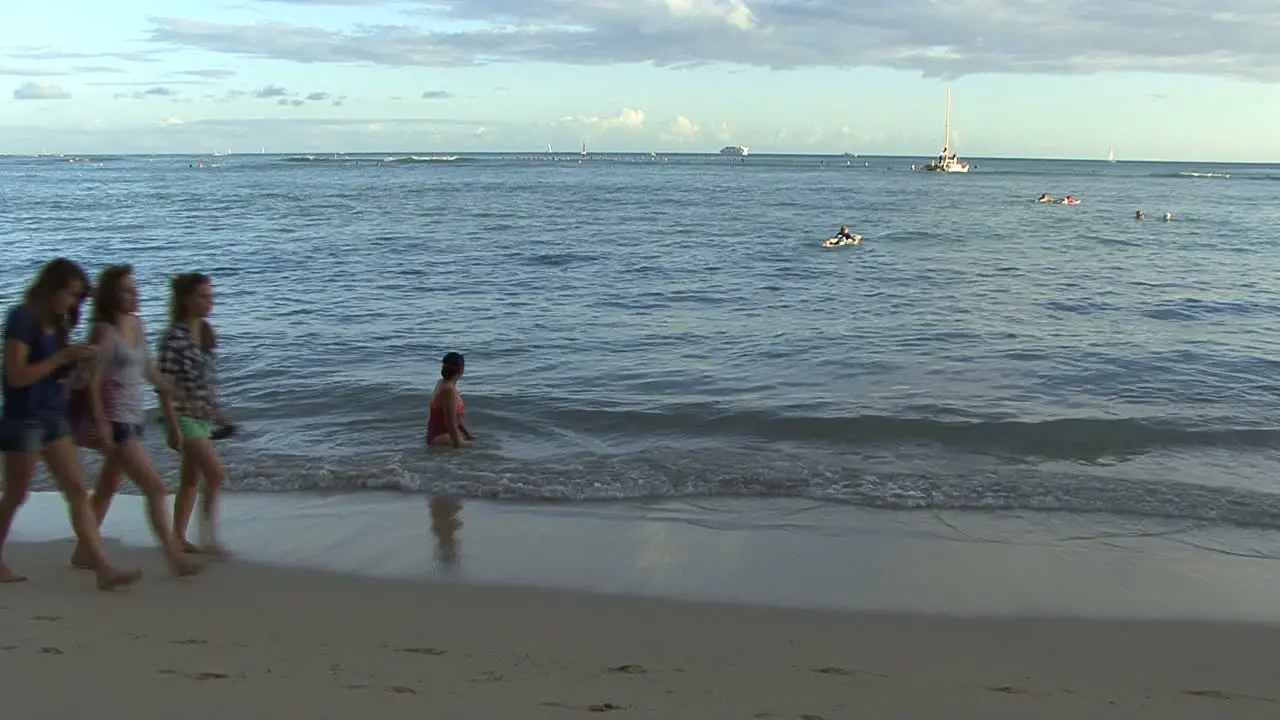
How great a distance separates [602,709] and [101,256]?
26.5 meters

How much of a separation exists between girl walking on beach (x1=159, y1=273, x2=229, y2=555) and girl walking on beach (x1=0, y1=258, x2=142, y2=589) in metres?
0.53

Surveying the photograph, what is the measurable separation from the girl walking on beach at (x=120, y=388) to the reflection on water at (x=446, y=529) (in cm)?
146

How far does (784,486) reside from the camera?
7.53m

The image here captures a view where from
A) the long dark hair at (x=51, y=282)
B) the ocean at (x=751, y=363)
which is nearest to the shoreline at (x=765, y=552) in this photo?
the ocean at (x=751, y=363)

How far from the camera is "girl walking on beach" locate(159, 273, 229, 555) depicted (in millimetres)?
5359

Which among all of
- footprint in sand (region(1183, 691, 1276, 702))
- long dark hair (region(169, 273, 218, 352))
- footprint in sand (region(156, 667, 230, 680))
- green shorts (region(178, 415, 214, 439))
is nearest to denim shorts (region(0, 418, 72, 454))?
green shorts (region(178, 415, 214, 439))

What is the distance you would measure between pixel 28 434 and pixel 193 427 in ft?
2.96

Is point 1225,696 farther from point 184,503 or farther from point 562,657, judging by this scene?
point 184,503

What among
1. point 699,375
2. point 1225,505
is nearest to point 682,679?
point 1225,505

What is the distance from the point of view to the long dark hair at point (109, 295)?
495cm

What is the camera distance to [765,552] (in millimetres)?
6027

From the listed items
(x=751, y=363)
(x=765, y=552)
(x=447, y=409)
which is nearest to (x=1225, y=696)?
(x=765, y=552)

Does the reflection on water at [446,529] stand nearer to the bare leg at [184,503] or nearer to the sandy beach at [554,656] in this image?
the sandy beach at [554,656]

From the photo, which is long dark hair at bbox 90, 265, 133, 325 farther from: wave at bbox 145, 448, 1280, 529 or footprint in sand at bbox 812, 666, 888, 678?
footprint in sand at bbox 812, 666, 888, 678
